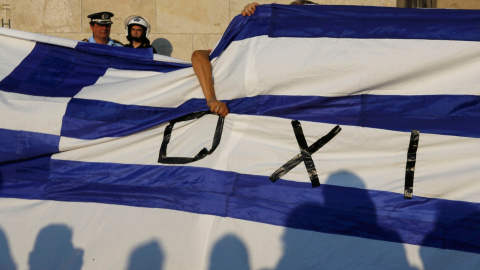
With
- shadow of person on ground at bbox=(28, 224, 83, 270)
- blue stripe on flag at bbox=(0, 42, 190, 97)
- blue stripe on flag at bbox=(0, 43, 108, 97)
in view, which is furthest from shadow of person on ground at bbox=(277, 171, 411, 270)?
blue stripe on flag at bbox=(0, 43, 108, 97)

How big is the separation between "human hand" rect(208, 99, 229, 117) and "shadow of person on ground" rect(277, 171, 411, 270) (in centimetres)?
70

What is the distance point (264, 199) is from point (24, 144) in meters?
1.51

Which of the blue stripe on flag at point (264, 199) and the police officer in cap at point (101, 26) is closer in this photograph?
the blue stripe on flag at point (264, 199)

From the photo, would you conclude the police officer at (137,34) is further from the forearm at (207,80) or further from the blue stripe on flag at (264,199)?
the blue stripe on flag at (264,199)

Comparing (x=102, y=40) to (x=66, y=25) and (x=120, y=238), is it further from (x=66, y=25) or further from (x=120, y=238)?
(x=120, y=238)

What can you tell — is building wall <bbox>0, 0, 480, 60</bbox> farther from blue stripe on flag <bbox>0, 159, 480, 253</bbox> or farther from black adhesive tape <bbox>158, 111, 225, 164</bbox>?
blue stripe on flag <bbox>0, 159, 480, 253</bbox>

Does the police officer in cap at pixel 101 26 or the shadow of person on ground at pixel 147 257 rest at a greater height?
the police officer in cap at pixel 101 26


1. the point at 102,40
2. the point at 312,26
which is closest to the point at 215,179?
the point at 312,26

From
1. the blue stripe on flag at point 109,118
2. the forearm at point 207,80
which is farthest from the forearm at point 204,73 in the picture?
the blue stripe on flag at point 109,118

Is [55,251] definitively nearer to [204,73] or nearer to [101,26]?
[204,73]

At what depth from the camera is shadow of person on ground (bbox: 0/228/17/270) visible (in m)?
3.10

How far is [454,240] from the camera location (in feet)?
9.25

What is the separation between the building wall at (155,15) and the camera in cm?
571

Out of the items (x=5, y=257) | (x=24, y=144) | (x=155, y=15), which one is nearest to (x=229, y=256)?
(x=5, y=257)
